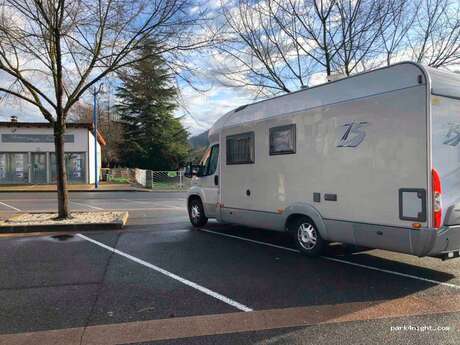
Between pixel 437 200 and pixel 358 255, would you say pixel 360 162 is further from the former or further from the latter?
pixel 358 255

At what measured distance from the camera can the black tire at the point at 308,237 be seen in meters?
7.08

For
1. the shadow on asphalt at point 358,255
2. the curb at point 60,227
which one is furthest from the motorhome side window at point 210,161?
the curb at point 60,227

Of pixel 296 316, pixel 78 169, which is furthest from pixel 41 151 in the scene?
pixel 296 316

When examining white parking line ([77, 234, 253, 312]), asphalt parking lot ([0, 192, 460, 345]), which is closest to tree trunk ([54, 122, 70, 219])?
asphalt parking lot ([0, 192, 460, 345])

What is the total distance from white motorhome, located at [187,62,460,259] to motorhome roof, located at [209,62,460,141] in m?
0.02

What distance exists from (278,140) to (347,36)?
654 cm

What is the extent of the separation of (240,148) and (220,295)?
164 inches

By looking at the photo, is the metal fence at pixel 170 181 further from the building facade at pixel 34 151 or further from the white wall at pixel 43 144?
the white wall at pixel 43 144

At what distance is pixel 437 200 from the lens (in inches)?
210

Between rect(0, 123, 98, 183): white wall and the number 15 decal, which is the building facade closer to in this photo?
rect(0, 123, 98, 183): white wall

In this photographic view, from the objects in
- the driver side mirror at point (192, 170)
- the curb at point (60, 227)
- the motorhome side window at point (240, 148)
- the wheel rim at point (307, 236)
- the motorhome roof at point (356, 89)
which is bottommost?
the curb at point (60, 227)

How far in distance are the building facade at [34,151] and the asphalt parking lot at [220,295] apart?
78.4 ft

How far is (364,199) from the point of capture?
20.3ft

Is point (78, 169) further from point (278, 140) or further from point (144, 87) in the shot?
point (278, 140)
